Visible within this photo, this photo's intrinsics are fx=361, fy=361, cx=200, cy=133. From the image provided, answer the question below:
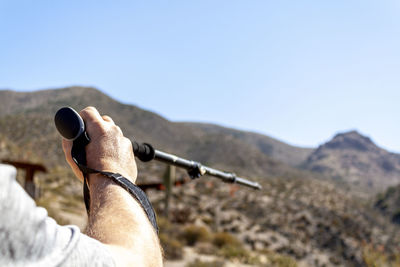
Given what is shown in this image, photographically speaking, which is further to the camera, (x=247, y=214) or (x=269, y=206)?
(x=269, y=206)

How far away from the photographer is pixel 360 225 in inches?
864

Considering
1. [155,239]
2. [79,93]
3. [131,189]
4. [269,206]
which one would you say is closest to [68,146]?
[131,189]

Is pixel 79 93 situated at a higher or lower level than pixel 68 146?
lower

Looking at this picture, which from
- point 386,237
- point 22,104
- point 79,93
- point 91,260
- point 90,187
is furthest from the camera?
point 22,104

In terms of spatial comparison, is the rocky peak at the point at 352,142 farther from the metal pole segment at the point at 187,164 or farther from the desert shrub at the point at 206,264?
the metal pole segment at the point at 187,164

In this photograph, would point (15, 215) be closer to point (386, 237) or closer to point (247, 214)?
point (247, 214)

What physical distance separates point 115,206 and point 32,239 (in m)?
0.36

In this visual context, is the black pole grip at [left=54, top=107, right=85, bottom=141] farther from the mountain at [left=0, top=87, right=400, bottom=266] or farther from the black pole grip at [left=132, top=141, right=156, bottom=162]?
the mountain at [left=0, top=87, right=400, bottom=266]

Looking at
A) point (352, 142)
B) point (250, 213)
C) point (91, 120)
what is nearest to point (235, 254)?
point (250, 213)

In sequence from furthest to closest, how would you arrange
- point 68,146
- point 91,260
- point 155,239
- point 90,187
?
point 68,146, point 90,187, point 155,239, point 91,260

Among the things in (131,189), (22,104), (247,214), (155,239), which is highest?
(131,189)

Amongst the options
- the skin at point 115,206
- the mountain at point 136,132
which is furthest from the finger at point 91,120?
the mountain at point 136,132

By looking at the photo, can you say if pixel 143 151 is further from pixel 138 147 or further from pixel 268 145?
pixel 268 145

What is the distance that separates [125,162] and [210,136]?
67.5 meters
